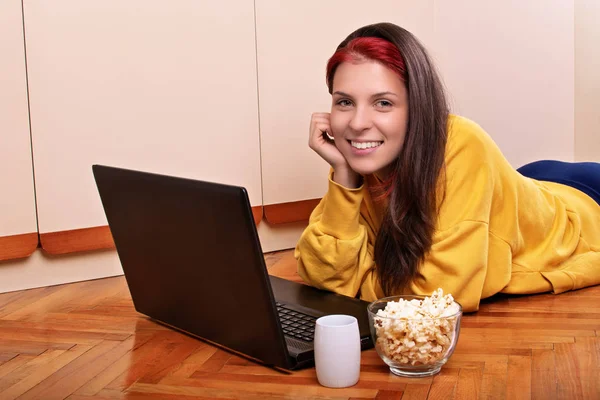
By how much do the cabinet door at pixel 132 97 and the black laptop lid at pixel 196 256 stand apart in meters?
0.56

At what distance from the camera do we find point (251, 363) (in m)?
1.59

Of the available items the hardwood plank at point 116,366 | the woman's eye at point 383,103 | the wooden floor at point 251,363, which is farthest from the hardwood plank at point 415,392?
the woman's eye at point 383,103

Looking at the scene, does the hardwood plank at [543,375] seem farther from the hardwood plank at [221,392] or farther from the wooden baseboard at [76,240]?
the wooden baseboard at [76,240]

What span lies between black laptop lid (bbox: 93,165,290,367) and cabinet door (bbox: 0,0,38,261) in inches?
21.3

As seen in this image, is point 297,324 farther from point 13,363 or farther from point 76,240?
point 76,240

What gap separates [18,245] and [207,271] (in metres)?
0.94

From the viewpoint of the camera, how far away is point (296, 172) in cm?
277

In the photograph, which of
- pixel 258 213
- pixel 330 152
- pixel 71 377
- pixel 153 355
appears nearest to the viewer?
pixel 71 377

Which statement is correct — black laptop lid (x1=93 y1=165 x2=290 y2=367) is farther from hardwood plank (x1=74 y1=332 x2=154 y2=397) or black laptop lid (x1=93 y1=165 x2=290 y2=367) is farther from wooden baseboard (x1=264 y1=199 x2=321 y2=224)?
wooden baseboard (x1=264 y1=199 x2=321 y2=224)

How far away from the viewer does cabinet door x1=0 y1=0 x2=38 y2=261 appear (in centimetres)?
222

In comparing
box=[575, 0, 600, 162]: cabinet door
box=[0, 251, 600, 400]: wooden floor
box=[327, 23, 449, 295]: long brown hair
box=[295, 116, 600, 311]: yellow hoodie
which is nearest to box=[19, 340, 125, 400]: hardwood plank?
box=[0, 251, 600, 400]: wooden floor

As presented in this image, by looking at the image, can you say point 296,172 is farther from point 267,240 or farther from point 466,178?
point 466,178

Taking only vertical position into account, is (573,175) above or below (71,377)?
above

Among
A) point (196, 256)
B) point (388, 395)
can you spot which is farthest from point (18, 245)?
point (388, 395)
